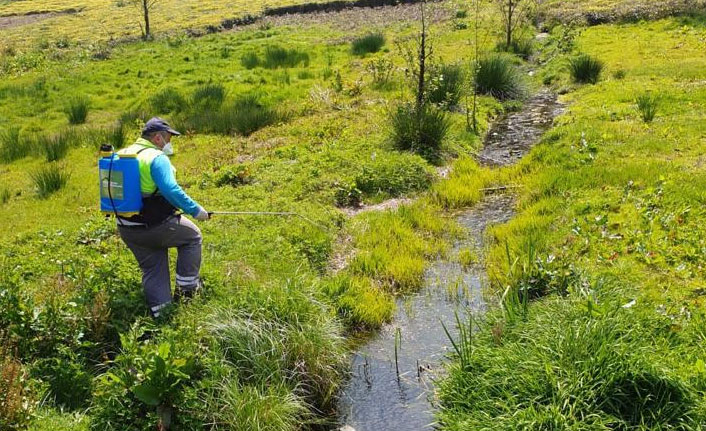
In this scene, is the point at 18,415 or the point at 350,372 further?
the point at 350,372

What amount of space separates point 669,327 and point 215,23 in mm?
37659

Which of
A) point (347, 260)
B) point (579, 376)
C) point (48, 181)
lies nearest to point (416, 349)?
point (579, 376)

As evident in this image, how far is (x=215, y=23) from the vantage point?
1533 inches

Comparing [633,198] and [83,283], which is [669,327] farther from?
[83,283]

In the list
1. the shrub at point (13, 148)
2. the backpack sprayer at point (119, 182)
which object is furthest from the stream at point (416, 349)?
the shrub at point (13, 148)

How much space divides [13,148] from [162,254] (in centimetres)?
1043

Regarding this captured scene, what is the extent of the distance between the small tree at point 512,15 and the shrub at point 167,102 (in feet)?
40.7

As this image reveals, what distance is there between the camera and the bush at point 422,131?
1314 centimetres

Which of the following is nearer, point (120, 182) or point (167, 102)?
point (120, 182)

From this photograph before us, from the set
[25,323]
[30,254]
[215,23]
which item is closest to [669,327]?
[25,323]

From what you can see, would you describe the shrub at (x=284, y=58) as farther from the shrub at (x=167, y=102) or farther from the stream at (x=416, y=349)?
the stream at (x=416, y=349)

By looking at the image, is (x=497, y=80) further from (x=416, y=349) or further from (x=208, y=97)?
(x=416, y=349)

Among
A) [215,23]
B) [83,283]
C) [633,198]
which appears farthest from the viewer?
[215,23]

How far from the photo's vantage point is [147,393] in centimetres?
541
